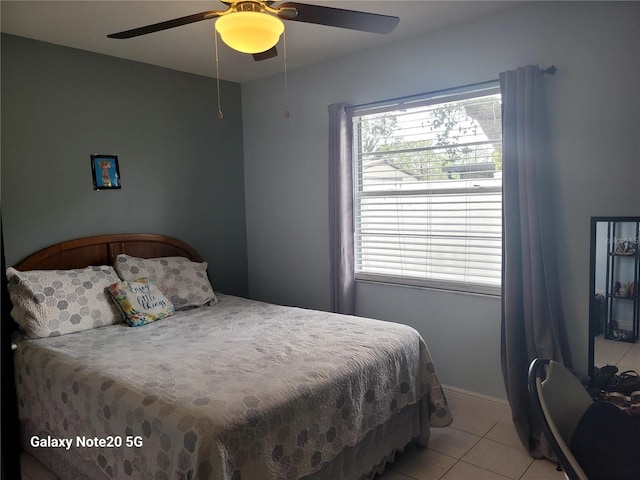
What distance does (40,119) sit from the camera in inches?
118

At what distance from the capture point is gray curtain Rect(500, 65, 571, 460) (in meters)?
2.55

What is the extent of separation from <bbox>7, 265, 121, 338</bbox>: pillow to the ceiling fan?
5.44 ft

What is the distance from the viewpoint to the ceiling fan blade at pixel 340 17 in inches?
71.5

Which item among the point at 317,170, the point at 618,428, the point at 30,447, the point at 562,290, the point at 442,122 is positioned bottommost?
the point at 30,447

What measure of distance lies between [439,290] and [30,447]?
2595mm

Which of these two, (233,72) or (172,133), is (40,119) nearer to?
(172,133)

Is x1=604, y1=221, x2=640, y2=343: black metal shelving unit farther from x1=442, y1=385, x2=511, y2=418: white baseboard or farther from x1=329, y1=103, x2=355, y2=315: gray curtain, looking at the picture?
x1=329, y1=103, x2=355, y2=315: gray curtain

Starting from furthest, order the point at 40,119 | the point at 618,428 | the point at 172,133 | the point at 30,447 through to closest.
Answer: the point at 172,133
the point at 40,119
the point at 30,447
the point at 618,428

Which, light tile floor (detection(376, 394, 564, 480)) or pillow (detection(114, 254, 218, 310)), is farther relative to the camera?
pillow (detection(114, 254, 218, 310))

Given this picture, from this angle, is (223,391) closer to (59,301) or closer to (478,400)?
(59,301)

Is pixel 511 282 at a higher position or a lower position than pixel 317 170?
lower

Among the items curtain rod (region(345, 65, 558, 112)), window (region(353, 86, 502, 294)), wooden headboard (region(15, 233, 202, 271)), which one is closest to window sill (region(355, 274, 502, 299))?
window (region(353, 86, 502, 294))

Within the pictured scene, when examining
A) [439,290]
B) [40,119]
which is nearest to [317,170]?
[439,290]

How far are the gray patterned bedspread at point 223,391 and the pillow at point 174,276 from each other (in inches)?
16.2
